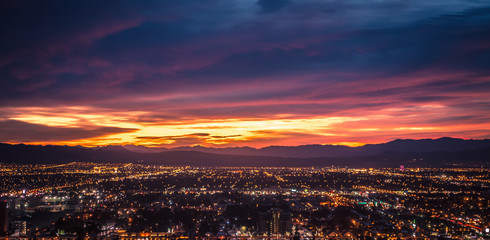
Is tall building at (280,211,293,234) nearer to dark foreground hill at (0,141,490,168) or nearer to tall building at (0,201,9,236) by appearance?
tall building at (0,201,9,236)

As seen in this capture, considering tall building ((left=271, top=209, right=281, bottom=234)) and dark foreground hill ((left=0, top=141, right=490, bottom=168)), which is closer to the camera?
tall building ((left=271, top=209, right=281, bottom=234))

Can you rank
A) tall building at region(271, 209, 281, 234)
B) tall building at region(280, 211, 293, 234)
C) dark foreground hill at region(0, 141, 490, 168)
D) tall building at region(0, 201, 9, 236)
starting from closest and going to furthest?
tall building at region(271, 209, 281, 234) → tall building at region(280, 211, 293, 234) → tall building at region(0, 201, 9, 236) → dark foreground hill at region(0, 141, 490, 168)

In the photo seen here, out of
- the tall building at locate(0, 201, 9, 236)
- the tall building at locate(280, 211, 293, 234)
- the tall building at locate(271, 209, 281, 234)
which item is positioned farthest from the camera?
the tall building at locate(0, 201, 9, 236)

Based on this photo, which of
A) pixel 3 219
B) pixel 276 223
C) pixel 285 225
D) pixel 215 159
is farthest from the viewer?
pixel 215 159

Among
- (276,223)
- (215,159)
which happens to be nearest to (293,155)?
(215,159)

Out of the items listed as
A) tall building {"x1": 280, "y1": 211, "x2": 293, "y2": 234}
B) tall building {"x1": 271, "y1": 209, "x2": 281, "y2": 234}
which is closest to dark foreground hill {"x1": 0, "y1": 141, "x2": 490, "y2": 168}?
tall building {"x1": 271, "y1": 209, "x2": 281, "y2": 234}

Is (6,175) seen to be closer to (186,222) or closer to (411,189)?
(186,222)

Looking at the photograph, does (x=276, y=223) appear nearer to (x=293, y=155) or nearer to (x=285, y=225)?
(x=285, y=225)

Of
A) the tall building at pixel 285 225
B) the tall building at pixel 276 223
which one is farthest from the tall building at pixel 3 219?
the tall building at pixel 285 225

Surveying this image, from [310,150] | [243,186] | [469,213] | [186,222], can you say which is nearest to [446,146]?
[310,150]

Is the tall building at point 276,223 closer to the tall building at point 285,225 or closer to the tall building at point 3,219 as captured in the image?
the tall building at point 285,225
